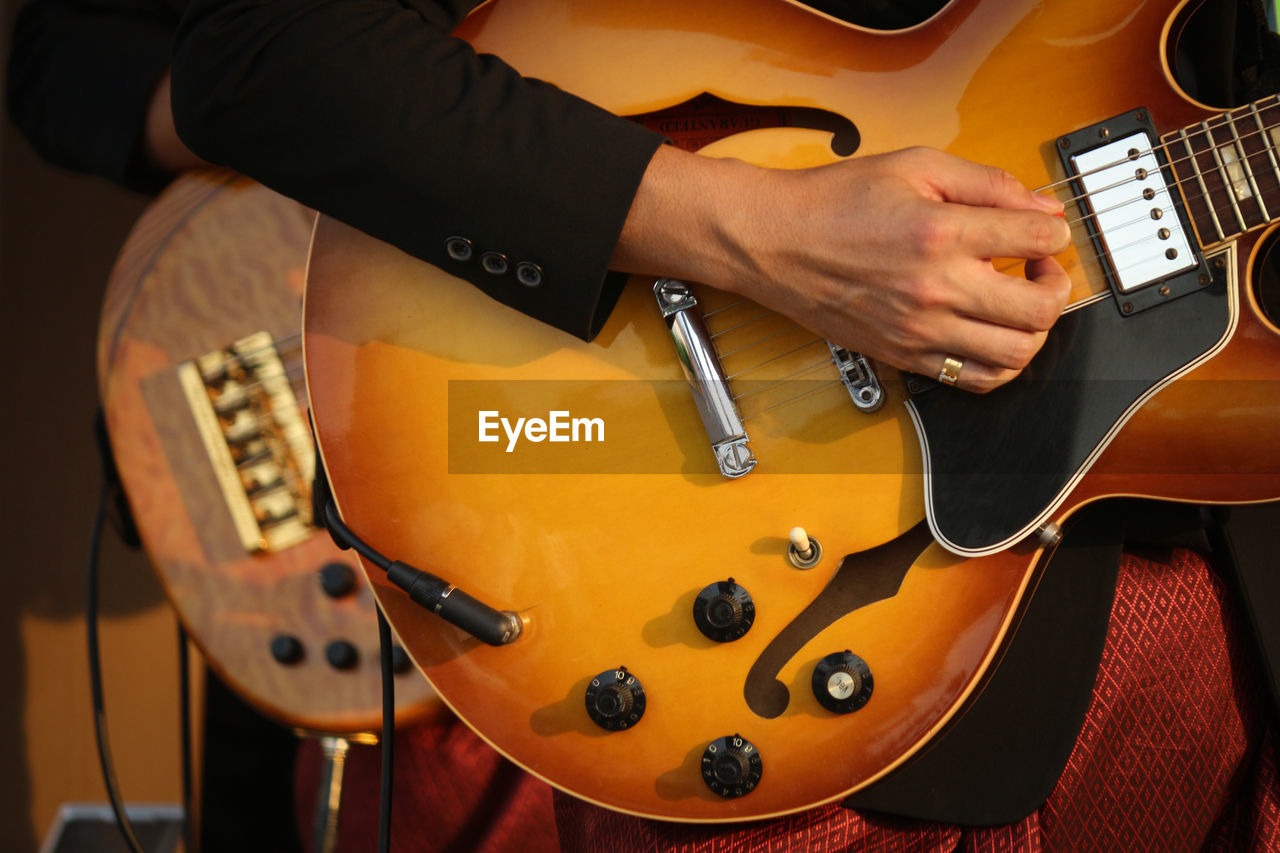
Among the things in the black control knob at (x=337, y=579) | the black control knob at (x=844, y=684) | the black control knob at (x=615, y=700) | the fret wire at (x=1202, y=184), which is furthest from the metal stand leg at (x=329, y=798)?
the fret wire at (x=1202, y=184)

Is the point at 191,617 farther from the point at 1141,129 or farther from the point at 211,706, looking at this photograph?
the point at 1141,129

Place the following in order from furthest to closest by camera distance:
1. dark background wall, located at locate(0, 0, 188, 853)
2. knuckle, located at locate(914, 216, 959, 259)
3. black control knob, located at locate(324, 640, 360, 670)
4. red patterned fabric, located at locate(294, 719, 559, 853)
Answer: dark background wall, located at locate(0, 0, 188, 853)
red patterned fabric, located at locate(294, 719, 559, 853)
black control knob, located at locate(324, 640, 360, 670)
knuckle, located at locate(914, 216, 959, 259)

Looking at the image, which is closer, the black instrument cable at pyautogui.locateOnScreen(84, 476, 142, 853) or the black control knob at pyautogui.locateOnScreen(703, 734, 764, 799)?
the black control knob at pyautogui.locateOnScreen(703, 734, 764, 799)

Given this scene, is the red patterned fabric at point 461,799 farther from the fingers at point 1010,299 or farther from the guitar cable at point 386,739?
the fingers at point 1010,299

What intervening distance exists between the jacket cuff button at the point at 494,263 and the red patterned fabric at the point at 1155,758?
0.47 metres

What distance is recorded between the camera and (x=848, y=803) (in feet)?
2.34

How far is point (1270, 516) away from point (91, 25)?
142cm

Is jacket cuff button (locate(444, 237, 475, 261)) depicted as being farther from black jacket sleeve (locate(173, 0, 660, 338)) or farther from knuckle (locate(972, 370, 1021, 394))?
knuckle (locate(972, 370, 1021, 394))

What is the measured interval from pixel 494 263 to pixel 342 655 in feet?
1.76

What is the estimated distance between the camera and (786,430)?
0.71 meters

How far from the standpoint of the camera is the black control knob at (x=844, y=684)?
26.3 inches

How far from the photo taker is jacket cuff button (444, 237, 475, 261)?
67cm

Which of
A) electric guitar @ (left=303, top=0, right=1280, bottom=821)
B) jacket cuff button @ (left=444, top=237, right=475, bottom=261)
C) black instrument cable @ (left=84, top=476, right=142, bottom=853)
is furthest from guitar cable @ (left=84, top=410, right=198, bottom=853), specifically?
jacket cuff button @ (left=444, top=237, right=475, bottom=261)

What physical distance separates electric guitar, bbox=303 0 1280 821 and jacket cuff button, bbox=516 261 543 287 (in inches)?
2.1
